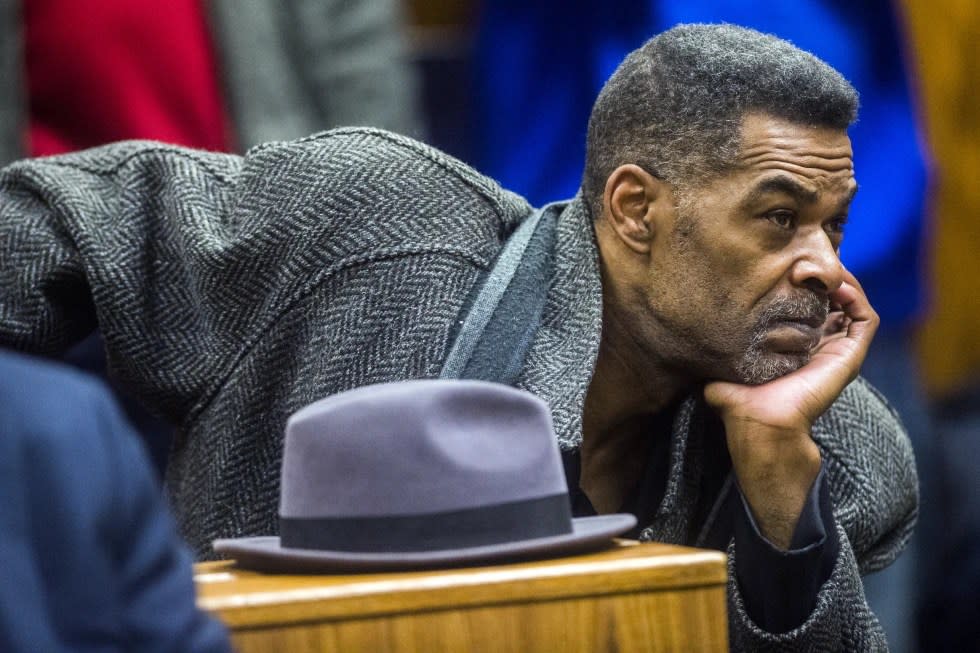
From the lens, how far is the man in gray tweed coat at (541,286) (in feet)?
8.47

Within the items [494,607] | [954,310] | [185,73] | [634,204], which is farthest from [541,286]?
[954,310]

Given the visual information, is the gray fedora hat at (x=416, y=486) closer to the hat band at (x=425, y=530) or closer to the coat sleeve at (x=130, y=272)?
the hat band at (x=425, y=530)

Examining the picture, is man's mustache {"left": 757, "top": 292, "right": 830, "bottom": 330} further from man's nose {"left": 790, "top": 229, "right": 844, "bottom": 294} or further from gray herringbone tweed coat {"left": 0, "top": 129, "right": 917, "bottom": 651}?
gray herringbone tweed coat {"left": 0, "top": 129, "right": 917, "bottom": 651}

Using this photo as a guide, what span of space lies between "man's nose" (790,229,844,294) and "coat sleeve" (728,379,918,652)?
1.09 feet

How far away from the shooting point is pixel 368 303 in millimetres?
2604

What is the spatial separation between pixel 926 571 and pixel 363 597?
8.64 ft

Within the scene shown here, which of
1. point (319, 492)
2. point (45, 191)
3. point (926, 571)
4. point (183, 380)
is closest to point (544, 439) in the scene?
point (319, 492)

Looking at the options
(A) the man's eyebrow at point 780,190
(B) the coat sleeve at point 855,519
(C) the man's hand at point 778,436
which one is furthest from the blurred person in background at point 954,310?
(A) the man's eyebrow at point 780,190

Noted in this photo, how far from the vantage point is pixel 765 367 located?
8.72 feet

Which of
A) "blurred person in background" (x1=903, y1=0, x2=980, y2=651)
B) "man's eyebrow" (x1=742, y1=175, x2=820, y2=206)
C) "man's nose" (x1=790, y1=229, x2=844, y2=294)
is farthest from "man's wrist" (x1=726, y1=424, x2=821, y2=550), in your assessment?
"blurred person in background" (x1=903, y1=0, x2=980, y2=651)

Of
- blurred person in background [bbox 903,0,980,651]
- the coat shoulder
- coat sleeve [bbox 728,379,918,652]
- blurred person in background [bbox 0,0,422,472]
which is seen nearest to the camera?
coat sleeve [bbox 728,379,918,652]

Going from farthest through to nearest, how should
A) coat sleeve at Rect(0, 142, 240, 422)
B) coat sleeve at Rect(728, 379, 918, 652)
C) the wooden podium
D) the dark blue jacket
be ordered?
1. coat sleeve at Rect(0, 142, 240, 422)
2. coat sleeve at Rect(728, 379, 918, 652)
3. the wooden podium
4. the dark blue jacket

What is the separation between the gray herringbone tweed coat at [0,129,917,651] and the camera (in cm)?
259

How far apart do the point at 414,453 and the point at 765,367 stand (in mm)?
955
